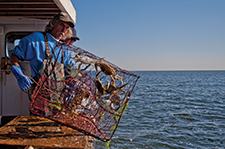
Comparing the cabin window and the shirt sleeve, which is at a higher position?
the cabin window

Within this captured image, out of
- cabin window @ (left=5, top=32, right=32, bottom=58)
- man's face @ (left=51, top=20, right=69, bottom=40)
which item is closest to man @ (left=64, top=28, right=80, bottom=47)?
man's face @ (left=51, top=20, right=69, bottom=40)

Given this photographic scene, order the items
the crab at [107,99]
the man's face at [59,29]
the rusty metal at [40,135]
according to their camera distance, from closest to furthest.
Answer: the rusty metal at [40,135] → the crab at [107,99] → the man's face at [59,29]

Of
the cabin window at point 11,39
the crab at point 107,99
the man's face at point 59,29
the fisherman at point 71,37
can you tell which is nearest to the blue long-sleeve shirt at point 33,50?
the man's face at point 59,29

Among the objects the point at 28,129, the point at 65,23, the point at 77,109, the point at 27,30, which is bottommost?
the point at 28,129

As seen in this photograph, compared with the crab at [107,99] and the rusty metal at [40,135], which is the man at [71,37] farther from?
the rusty metal at [40,135]

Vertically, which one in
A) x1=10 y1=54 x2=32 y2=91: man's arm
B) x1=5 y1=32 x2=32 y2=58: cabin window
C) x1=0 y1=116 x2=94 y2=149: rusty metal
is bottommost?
x1=0 y1=116 x2=94 y2=149: rusty metal

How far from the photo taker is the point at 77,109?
289 centimetres

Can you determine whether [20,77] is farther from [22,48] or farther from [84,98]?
[84,98]

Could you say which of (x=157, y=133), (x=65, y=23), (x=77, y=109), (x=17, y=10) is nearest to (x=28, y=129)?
(x=77, y=109)

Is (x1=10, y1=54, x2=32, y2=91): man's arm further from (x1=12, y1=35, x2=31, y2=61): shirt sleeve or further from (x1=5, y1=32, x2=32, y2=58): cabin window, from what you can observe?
(x1=5, y1=32, x2=32, y2=58): cabin window

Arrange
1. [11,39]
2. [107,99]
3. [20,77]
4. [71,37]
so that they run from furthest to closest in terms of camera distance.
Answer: [11,39]
[71,37]
[20,77]
[107,99]

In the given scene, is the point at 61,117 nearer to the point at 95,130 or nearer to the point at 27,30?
the point at 95,130

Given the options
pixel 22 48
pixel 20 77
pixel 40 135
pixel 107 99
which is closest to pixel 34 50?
pixel 22 48

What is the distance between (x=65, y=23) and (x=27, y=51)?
2.46ft
